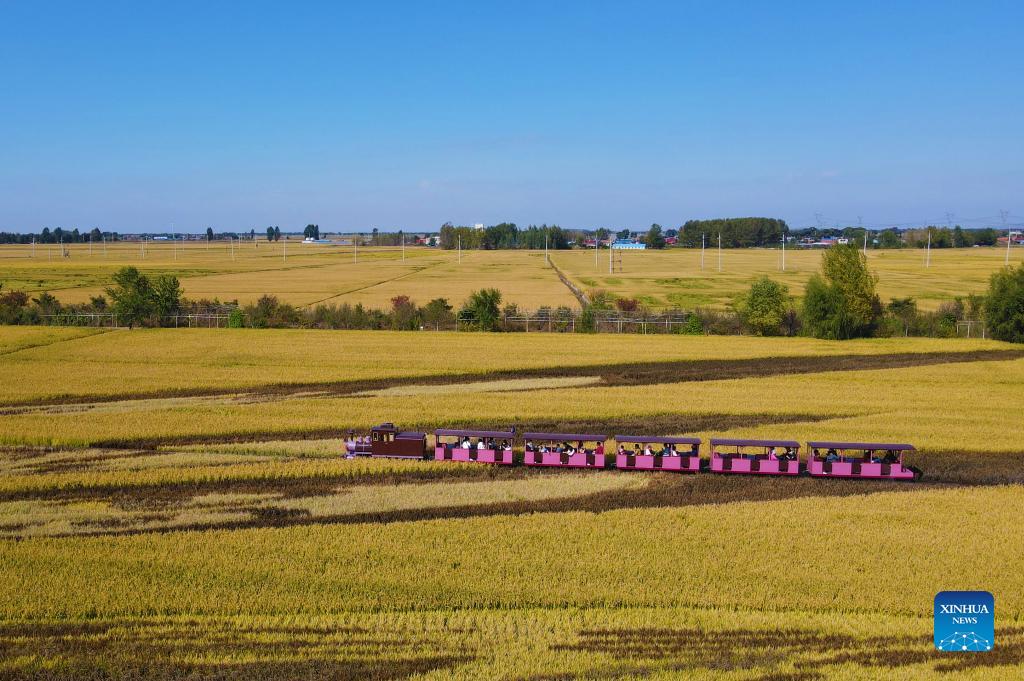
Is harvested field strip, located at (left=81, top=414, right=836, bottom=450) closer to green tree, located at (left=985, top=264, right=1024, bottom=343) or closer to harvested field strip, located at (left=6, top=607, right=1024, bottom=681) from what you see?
harvested field strip, located at (left=6, top=607, right=1024, bottom=681)

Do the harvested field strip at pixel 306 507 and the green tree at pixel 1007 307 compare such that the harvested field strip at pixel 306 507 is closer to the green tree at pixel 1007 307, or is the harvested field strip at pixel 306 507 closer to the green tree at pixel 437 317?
the green tree at pixel 437 317

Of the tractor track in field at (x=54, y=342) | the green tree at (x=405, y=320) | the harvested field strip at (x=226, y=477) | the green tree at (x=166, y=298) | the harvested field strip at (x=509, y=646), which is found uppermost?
the green tree at (x=166, y=298)

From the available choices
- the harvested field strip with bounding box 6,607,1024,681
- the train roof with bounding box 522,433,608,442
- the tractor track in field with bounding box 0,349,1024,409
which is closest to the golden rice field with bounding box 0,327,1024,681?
the harvested field strip with bounding box 6,607,1024,681

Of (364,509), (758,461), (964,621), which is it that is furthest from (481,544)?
(758,461)

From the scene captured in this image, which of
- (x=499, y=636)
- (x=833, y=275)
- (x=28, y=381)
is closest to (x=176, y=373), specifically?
(x=28, y=381)

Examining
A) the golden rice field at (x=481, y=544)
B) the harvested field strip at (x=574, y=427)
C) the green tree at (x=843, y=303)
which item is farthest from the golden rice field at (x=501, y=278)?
the golden rice field at (x=481, y=544)

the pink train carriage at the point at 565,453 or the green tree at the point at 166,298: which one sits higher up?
the green tree at the point at 166,298
